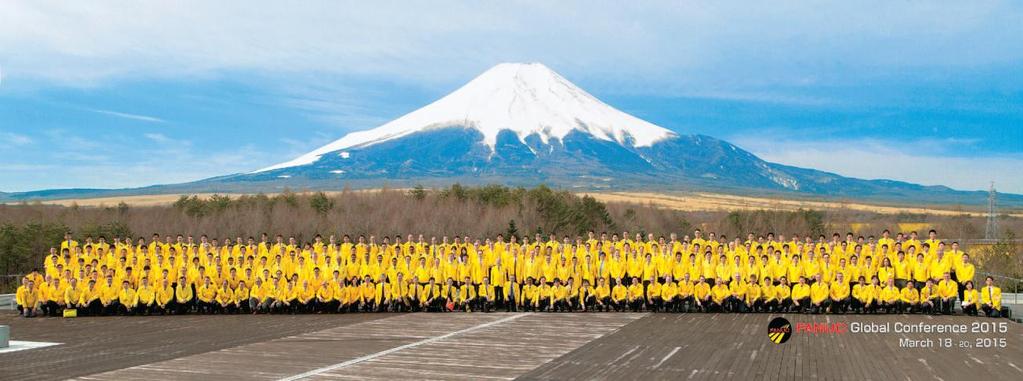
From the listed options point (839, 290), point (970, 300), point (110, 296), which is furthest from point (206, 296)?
point (970, 300)

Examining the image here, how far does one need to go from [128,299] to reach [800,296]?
1509 centimetres

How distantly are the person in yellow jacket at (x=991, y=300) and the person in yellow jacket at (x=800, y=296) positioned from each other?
3.40 m

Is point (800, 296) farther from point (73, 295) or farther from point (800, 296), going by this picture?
point (73, 295)

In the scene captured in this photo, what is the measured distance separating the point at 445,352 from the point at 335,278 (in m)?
7.44

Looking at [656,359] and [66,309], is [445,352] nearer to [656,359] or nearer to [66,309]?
[656,359]

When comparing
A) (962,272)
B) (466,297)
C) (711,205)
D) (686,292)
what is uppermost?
(711,205)

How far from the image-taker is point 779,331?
52.1 feet

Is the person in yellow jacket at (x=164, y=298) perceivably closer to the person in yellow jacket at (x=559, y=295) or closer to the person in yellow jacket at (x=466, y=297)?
the person in yellow jacket at (x=466, y=297)

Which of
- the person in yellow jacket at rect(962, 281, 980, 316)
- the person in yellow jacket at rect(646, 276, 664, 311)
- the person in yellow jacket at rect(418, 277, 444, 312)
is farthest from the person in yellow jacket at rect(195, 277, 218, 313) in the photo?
the person in yellow jacket at rect(962, 281, 980, 316)

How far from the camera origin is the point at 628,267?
21.3 metres

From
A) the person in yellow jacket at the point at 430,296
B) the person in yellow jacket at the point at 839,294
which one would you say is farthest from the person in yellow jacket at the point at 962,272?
the person in yellow jacket at the point at 430,296

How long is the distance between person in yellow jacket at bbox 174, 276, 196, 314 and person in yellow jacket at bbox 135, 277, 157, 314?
0.50 m

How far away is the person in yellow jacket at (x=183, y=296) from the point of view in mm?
21406

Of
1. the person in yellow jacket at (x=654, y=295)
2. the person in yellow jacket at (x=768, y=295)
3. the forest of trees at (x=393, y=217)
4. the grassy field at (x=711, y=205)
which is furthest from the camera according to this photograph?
the grassy field at (x=711, y=205)
